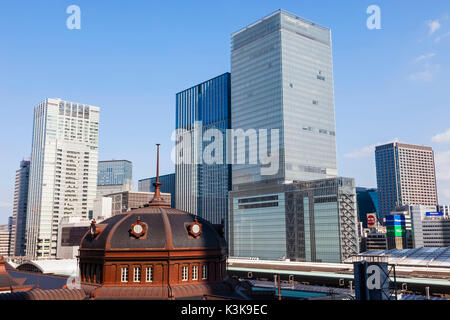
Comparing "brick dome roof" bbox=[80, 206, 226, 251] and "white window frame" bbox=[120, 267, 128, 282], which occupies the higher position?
"brick dome roof" bbox=[80, 206, 226, 251]

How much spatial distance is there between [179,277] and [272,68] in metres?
164

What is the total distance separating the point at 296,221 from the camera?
162000 millimetres

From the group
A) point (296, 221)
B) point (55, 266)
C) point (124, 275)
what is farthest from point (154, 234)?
point (296, 221)

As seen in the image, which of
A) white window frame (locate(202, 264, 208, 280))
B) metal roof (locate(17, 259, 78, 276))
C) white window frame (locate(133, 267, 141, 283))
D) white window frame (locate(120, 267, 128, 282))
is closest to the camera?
white window frame (locate(133, 267, 141, 283))

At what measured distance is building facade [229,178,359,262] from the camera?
147 metres

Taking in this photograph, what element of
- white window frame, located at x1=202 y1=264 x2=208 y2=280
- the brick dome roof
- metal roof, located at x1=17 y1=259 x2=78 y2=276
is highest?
the brick dome roof

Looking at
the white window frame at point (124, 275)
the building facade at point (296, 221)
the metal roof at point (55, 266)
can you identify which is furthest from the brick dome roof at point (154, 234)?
the building facade at point (296, 221)

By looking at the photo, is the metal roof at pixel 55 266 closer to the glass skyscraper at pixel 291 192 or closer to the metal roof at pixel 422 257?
the metal roof at pixel 422 257

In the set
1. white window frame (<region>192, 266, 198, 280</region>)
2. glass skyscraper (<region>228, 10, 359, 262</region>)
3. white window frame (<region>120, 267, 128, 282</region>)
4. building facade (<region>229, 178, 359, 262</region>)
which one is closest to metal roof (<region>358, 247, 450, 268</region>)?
building facade (<region>229, 178, 359, 262</region>)

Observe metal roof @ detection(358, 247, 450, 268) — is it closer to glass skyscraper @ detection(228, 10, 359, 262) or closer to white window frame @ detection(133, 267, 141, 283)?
glass skyscraper @ detection(228, 10, 359, 262)

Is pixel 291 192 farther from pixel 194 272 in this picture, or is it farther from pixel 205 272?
pixel 194 272

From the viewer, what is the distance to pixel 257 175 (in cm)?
19812

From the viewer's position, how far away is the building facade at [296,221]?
5797 inches
